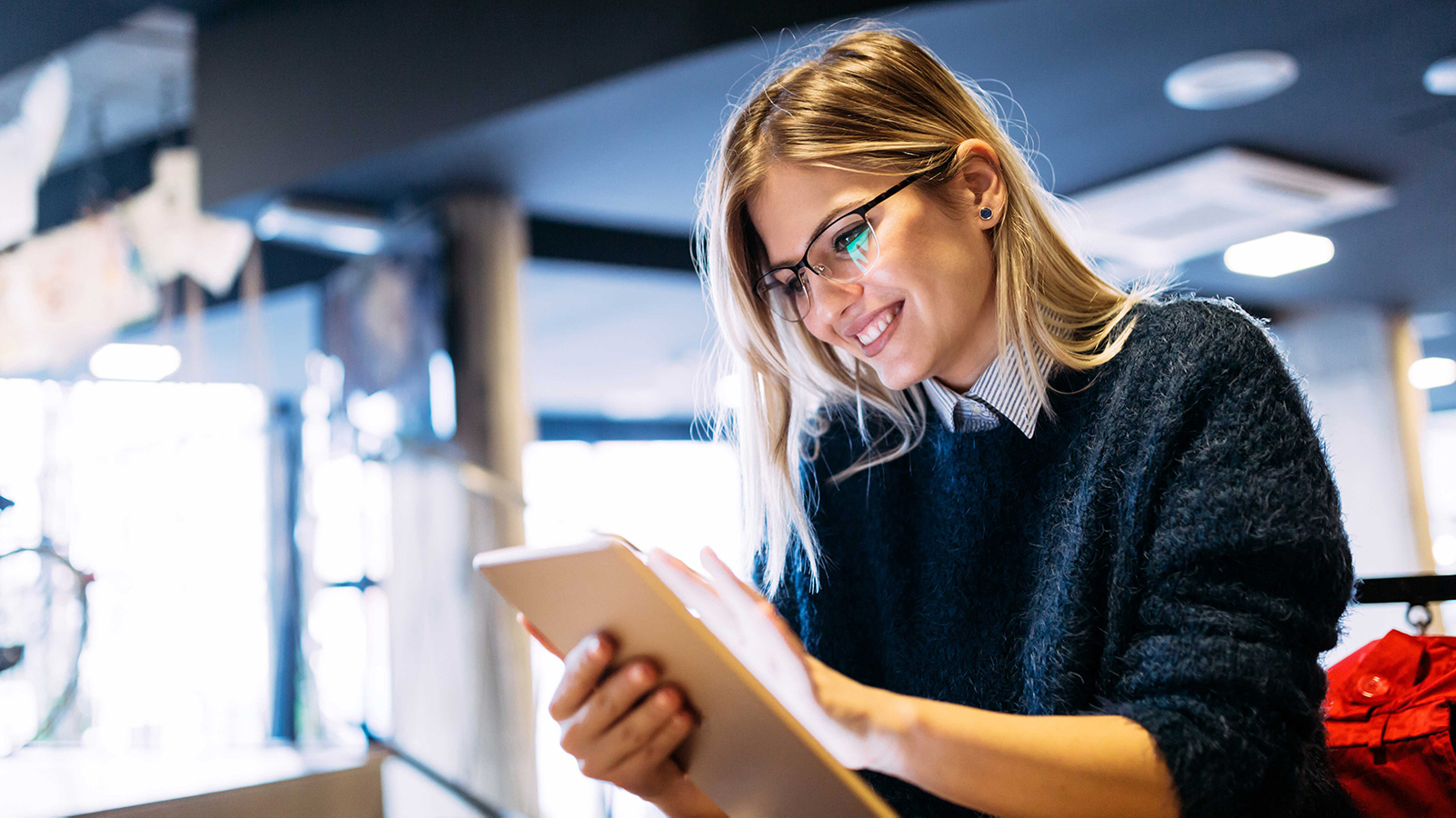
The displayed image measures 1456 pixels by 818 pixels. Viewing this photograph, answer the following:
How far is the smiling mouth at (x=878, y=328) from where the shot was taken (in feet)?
4.14

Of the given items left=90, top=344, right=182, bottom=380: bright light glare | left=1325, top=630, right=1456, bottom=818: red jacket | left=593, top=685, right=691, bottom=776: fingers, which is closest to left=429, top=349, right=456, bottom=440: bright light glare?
left=90, top=344, right=182, bottom=380: bright light glare

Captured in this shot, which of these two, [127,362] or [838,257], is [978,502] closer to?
[838,257]

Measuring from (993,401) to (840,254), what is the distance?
25cm

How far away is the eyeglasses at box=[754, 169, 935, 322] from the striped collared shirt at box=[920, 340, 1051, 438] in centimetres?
19

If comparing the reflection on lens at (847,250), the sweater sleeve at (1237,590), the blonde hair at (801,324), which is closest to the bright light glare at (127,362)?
the blonde hair at (801,324)

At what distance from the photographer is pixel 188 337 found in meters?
4.46

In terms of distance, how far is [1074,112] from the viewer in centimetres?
385

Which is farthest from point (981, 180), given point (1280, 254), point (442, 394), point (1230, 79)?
point (1280, 254)

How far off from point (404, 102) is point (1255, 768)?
337 cm

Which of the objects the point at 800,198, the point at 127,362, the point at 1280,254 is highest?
the point at 1280,254

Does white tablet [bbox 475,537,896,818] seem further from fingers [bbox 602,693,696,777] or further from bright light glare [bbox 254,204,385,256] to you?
bright light glare [bbox 254,204,385,256]

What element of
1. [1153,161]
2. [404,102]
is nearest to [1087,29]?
[1153,161]

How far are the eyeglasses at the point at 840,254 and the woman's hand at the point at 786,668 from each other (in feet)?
1.72

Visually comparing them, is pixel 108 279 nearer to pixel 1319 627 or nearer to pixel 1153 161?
pixel 1153 161
